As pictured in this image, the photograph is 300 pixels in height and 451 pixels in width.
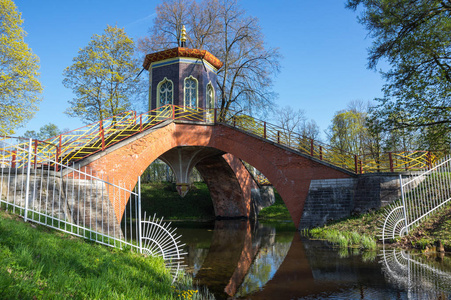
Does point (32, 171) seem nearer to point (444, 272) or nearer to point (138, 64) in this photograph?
point (444, 272)

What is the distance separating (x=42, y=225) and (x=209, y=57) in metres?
13.7

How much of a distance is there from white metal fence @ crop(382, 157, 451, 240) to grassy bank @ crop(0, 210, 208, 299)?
759 cm

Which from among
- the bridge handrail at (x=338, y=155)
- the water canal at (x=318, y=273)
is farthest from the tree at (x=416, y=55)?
the water canal at (x=318, y=273)

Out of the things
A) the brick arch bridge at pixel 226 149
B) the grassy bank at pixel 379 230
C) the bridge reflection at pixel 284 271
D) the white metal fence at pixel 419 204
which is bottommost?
the bridge reflection at pixel 284 271

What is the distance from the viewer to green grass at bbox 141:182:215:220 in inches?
952

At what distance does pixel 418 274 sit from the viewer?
6234 mm

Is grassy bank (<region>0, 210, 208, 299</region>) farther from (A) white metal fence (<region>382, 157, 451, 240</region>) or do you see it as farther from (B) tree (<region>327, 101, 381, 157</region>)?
(B) tree (<region>327, 101, 381, 157</region>)

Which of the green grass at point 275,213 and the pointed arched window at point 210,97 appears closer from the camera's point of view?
the pointed arched window at point 210,97

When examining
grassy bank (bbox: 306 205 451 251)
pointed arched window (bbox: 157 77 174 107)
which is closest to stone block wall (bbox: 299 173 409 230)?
grassy bank (bbox: 306 205 451 251)

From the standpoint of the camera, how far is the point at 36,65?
1823 cm

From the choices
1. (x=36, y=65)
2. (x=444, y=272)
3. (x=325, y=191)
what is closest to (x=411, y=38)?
(x=325, y=191)

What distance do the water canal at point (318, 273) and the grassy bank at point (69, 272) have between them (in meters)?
1.38

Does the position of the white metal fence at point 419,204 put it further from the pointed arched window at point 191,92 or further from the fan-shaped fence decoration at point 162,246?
the pointed arched window at point 191,92

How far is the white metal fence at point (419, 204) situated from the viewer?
9.97m
